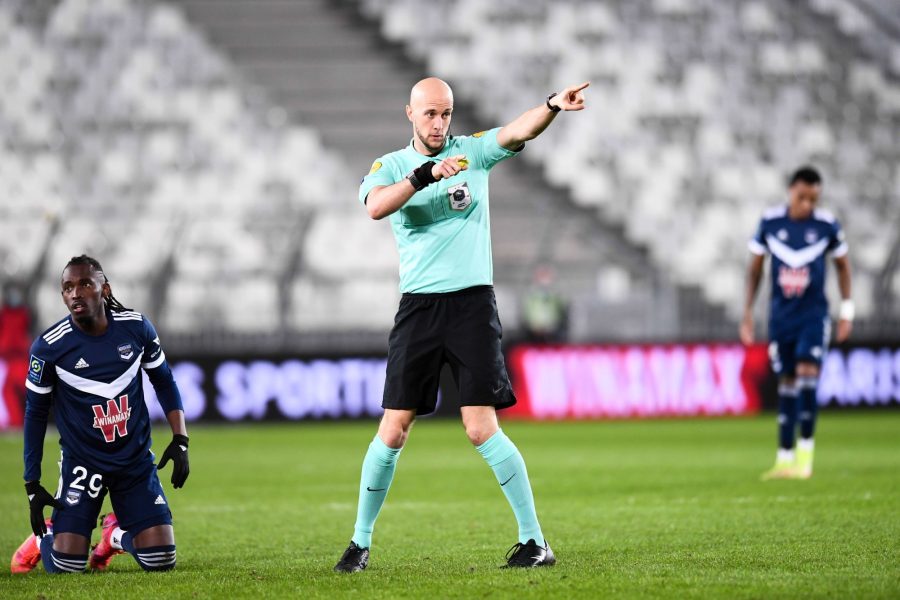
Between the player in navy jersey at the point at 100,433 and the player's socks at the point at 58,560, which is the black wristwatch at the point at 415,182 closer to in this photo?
the player in navy jersey at the point at 100,433

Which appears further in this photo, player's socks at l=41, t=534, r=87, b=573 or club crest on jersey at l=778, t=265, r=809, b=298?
club crest on jersey at l=778, t=265, r=809, b=298

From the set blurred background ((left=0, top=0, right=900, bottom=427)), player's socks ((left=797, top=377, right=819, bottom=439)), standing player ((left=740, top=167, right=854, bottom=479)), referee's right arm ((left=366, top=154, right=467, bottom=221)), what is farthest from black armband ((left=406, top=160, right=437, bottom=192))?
blurred background ((left=0, top=0, right=900, bottom=427))

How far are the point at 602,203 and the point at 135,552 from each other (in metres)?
18.1

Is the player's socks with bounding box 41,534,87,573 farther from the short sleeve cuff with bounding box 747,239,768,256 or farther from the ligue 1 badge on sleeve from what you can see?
the short sleeve cuff with bounding box 747,239,768,256

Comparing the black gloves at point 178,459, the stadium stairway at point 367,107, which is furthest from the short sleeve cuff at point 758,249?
the stadium stairway at point 367,107

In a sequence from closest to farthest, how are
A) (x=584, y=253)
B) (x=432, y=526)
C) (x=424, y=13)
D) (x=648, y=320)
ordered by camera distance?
(x=432, y=526), (x=648, y=320), (x=584, y=253), (x=424, y=13)

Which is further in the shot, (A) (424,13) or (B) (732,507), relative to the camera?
(A) (424,13)

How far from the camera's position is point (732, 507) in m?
8.20

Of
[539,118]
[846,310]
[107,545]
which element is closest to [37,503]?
[107,545]

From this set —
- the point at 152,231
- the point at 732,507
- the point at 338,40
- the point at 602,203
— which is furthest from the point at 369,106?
the point at 732,507

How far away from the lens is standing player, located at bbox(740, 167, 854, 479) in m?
10.2

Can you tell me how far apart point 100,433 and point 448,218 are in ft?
6.04

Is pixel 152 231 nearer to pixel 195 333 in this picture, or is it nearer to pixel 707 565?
pixel 195 333

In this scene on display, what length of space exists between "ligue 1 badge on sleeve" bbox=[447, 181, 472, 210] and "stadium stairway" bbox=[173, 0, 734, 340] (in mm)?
13751
